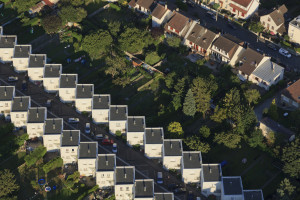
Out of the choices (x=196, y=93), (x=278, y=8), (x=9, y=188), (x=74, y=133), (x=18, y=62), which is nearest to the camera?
(x=9, y=188)

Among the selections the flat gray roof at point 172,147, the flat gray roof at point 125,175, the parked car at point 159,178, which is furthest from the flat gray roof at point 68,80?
the parked car at point 159,178

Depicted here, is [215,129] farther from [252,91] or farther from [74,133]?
[74,133]

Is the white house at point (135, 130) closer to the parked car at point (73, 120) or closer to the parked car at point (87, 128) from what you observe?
the parked car at point (87, 128)

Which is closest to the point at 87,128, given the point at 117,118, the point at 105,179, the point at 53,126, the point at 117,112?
the point at 117,118

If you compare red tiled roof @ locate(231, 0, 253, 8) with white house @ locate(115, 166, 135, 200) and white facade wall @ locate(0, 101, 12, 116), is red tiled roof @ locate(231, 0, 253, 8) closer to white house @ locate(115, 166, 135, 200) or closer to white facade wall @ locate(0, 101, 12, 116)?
white house @ locate(115, 166, 135, 200)

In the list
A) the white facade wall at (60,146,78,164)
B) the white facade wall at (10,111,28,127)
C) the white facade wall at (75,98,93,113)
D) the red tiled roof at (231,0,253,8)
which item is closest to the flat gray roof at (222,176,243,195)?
the white facade wall at (60,146,78,164)

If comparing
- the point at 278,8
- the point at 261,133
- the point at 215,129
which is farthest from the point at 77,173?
the point at 278,8
